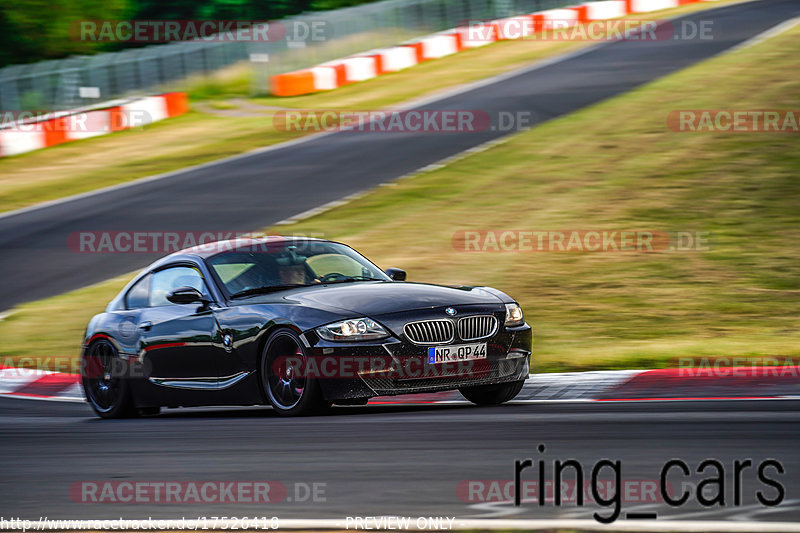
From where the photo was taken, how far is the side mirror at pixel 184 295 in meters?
9.16

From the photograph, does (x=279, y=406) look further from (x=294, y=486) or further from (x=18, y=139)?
(x=18, y=139)

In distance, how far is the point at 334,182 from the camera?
21.9 meters

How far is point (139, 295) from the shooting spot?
1027 centimetres

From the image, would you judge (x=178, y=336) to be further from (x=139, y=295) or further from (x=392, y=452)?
(x=392, y=452)

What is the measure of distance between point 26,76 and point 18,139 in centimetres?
387

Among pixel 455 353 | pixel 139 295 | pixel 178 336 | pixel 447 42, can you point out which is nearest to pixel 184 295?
pixel 178 336

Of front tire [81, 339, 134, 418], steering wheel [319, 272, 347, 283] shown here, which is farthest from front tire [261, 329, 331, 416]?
front tire [81, 339, 134, 418]

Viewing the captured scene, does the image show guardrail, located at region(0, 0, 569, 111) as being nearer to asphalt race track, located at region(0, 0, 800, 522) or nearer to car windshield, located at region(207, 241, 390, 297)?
asphalt race track, located at region(0, 0, 800, 522)

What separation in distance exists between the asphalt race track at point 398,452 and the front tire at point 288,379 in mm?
127

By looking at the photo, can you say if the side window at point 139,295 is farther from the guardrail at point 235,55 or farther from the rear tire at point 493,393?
the guardrail at point 235,55

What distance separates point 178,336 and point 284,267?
96 cm

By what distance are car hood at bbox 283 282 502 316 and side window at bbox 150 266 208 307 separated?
1086mm

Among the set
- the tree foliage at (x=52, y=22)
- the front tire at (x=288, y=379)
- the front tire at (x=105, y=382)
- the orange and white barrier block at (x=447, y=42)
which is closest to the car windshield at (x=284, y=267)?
the front tire at (x=288, y=379)

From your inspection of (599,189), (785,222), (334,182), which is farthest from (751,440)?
(334,182)
